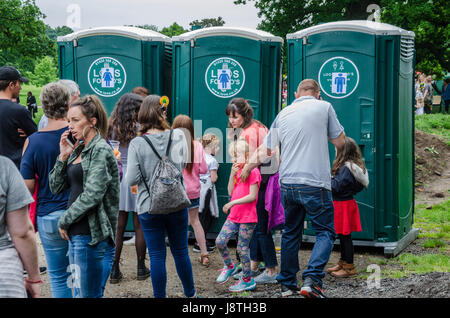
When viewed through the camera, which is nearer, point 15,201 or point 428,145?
point 15,201

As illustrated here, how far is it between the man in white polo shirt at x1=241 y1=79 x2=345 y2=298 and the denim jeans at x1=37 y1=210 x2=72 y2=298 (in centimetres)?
180

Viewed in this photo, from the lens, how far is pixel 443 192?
34.6 ft

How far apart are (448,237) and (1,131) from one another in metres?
5.54

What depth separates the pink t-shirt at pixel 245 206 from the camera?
16.0 ft

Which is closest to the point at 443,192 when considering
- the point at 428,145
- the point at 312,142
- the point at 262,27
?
the point at 428,145

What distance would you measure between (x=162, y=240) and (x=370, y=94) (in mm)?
3184

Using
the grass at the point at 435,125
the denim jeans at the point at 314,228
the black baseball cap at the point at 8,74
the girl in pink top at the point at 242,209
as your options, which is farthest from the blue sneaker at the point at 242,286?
the grass at the point at 435,125

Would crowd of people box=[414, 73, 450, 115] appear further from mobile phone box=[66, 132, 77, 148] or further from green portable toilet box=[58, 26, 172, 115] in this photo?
mobile phone box=[66, 132, 77, 148]

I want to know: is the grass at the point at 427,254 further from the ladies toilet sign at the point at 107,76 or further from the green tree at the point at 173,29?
the green tree at the point at 173,29

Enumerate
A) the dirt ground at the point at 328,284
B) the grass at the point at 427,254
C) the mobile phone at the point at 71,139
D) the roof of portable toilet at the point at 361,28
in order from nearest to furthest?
1. the mobile phone at the point at 71,139
2. the dirt ground at the point at 328,284
3. the grass at the point at 427,254
4. the roof of portable toilet at the point at 361,28

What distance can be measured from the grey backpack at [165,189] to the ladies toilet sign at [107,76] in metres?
2.83

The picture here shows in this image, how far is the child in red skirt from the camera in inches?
213

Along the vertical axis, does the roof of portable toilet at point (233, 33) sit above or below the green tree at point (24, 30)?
below

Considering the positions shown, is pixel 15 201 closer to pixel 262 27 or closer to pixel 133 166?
pixel 133 166
